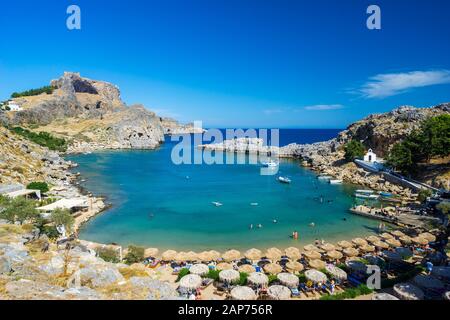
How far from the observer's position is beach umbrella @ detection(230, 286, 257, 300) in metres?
16.9

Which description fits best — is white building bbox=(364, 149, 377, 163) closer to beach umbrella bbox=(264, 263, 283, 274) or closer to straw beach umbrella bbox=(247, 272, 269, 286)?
beach umbrella bbox=(264, 263, 283, 274)

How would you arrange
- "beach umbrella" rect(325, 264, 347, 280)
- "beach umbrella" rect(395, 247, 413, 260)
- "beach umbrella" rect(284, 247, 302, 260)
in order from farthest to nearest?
1. "beach umbrella" rect(284, 247, 302, 260)
2. "beach umbrella" rect(395, 247, 413, 260)
3. "beach umbrella" rect(325, 264, 347, 280)

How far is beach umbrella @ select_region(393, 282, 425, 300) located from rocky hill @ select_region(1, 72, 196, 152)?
105103mm

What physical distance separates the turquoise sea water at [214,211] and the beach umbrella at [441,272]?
11293mm

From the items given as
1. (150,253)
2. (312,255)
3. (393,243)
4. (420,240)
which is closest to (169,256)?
(150,253)

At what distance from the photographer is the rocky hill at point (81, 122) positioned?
119m

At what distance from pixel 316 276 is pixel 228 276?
587cm

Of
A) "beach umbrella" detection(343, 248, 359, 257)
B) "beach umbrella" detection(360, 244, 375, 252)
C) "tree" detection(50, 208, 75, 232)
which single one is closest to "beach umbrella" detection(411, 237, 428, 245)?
"beach umbrella" detection(360, 244, 375, 252)

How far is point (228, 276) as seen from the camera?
62.8ft

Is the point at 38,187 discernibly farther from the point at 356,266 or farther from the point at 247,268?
the point at 356,266

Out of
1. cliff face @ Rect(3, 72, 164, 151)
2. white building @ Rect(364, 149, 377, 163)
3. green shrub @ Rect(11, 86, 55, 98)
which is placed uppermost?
green shrub @ Rect(11, 86, 55, 98)

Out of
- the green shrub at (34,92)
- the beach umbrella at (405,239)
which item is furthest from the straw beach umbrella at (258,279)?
the green shrub at (34,92)

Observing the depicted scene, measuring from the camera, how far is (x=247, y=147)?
114m
